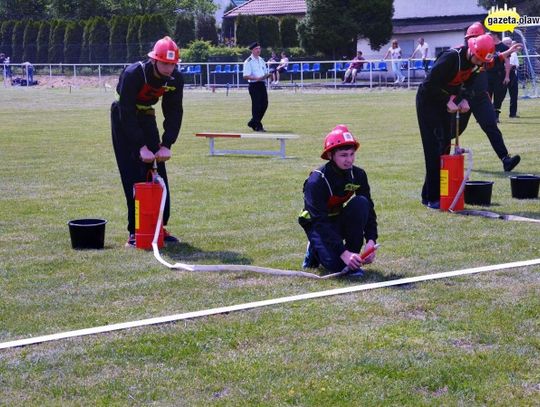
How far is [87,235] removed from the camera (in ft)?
29.1

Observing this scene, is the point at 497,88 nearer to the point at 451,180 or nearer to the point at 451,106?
the point at 451,106

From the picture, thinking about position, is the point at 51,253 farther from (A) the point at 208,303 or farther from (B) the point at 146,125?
(A) the point at 208,303

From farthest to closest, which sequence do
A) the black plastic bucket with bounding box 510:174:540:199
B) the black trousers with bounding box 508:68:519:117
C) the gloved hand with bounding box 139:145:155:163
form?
the black trousers with bounding box 508:68:519:117
the black plastic bucket with bounding box 510:174:540:199
the gloved hand with bounding box 139:145:155:163

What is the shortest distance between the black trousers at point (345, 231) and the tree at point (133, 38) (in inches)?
2267

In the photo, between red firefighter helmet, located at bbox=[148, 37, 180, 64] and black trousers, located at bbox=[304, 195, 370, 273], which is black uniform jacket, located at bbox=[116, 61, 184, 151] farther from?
black trousers, located at bbox=[304, 195, 370, 273]

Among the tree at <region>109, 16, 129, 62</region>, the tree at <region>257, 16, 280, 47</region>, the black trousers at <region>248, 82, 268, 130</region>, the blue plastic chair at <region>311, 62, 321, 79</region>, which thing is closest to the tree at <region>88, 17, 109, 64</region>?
the tree at <region>109, 16, 129, 62</region>

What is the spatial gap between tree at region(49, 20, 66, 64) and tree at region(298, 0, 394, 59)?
757 inches

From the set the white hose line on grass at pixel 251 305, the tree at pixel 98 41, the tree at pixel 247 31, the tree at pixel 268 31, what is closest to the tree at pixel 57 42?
the tree at pixel 98 41

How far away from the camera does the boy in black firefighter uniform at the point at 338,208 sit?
737 cm

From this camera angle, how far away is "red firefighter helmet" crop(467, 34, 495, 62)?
33.2 feet

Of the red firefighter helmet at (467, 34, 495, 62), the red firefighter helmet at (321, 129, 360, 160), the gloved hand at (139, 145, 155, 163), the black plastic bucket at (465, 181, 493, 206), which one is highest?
the red firefighter helmet at (467, 34, 495, 62)

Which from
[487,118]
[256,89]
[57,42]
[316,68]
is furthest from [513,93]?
[57,42]

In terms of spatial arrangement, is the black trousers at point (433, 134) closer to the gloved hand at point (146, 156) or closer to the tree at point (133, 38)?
the gloved hand at point (146, 156)

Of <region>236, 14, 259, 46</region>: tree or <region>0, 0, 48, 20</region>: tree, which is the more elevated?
<region>0, 0, 48, 20</region>: tree
